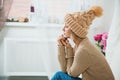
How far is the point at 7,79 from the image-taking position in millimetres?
2680

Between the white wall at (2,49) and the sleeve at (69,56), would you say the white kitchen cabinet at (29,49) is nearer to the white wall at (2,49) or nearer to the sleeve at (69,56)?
the white wall at (2,49)

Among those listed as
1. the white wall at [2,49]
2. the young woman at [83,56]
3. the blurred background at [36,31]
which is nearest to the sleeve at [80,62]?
the young woman at [83,56]

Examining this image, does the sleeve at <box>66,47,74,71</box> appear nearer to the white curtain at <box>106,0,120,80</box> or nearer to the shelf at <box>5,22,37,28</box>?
the white curtain at <box>106,0,120,80</box>

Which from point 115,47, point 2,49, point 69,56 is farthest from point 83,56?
point 2,49

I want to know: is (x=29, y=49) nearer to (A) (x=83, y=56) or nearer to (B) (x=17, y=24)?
(B) (x=17, y=24)

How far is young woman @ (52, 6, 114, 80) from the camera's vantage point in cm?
154

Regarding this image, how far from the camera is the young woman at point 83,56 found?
1541 mm

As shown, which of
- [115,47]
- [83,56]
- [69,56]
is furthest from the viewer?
[115,47]

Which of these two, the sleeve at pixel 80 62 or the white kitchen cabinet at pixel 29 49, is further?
the white kitchen cabinet at pixel 29 49

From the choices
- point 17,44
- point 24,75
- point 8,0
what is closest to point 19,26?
point 17,44

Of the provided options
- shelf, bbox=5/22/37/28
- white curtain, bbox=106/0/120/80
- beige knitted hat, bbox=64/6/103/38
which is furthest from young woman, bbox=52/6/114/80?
shelf, bbox=5/22/37/28

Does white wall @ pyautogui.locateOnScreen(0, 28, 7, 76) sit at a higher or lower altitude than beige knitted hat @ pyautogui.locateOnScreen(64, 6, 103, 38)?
lower

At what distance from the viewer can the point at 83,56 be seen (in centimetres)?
153

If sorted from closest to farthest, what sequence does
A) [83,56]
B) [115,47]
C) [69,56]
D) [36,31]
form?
[83,56] → [69,56] → [115,47] → [36,31]
